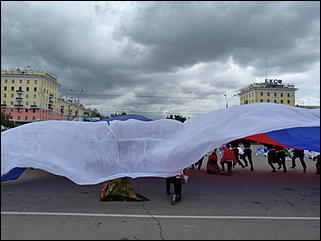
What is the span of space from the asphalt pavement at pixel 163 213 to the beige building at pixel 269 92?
65.6m

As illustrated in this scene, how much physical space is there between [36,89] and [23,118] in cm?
A: 862

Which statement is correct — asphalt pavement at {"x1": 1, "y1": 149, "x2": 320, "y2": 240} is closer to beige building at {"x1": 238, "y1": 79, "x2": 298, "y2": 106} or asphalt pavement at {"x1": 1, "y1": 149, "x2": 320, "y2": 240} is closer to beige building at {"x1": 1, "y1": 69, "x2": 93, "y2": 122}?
beige building at {"x1": 238, "y1": 79, "x2": 298, "y2": 106}

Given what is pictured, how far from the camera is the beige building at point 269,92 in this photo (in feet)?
222

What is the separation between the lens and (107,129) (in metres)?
6.05

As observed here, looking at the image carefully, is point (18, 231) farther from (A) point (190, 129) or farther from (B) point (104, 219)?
(A) point (190, 129)

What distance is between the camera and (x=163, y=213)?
4812 millimetres

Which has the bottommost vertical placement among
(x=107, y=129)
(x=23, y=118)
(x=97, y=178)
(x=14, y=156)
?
(x=97, y=178)

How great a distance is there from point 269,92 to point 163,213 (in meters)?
74.8

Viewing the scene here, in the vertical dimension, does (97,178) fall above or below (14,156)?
below

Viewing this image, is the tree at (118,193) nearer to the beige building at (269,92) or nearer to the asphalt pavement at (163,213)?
the asphalt pavement at (163,213)

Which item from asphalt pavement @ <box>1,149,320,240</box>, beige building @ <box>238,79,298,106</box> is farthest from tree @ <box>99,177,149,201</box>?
Result: beige building @ <box>238,79,298,106</box>

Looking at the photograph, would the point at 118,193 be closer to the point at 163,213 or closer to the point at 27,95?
the point at 163,213

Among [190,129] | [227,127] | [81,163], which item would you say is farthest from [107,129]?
[227,127]

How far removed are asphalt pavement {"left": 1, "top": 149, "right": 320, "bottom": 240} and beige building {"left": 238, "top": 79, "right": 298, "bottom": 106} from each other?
65.6 m
